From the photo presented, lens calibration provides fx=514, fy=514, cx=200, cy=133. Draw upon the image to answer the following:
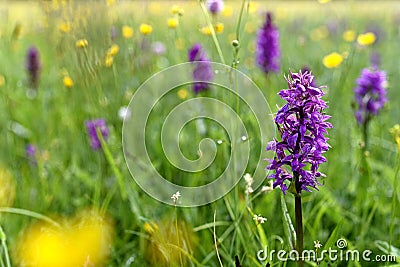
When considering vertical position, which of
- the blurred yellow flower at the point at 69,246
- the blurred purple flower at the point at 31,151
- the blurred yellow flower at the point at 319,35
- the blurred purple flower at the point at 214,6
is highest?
the blurred yellow flower at the point at 319,35

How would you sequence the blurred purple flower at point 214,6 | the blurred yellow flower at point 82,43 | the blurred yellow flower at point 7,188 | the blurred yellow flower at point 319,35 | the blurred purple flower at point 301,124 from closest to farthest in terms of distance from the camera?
the blurred purple flower at point 301,124 < the blurred yellow flower at point 82,43 < the blurred yellow flower at point 7,188 < the blurred purple flower at point 214,6 < the blurred yellow flower at point 319,35

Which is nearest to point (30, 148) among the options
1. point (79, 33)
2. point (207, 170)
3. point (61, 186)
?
point (61, 186)

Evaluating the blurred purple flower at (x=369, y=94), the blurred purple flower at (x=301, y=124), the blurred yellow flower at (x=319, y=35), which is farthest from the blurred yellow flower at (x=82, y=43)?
the blurred yellow flower at (x=319, y=35)

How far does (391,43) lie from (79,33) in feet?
13.4

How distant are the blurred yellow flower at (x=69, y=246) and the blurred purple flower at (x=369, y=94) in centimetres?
104

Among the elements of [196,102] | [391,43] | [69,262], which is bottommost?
[69,262]

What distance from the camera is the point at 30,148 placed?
2244 mm

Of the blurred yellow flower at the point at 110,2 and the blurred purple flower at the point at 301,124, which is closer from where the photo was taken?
the blurred purple flower at the point at 301,124

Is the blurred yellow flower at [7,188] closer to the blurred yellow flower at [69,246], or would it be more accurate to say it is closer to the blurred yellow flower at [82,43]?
the blurred yellow flower at [69,246]

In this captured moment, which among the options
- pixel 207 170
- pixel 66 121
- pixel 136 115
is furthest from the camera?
pixel 66 121

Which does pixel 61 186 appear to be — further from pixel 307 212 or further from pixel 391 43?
pixel 391 43

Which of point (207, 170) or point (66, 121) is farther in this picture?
point (66, 121)

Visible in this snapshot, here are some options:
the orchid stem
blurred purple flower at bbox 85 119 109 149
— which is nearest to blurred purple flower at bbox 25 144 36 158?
blurred purple flower at bbox 85 119 109 149

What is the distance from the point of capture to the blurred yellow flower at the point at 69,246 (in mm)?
1507
